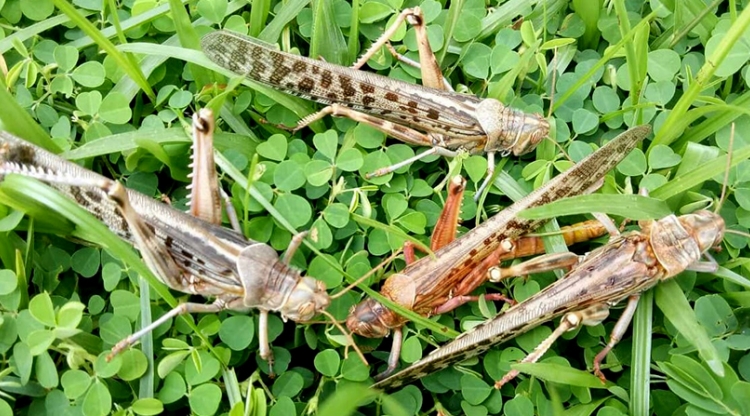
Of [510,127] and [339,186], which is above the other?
[510,127]

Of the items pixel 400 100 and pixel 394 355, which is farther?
pixel 400 100

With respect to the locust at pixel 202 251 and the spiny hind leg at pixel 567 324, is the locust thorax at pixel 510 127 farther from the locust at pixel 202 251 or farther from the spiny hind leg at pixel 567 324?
the locust at pixel 202 251

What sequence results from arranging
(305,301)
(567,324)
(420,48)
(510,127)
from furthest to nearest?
1. (420,48)
2. (510,127)
3. (567,324)
4. (305,301)

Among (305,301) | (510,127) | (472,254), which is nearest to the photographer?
(305,301)

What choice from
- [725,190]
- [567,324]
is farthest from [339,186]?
[725,190]

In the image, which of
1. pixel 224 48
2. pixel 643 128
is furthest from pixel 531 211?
pixel 224 48

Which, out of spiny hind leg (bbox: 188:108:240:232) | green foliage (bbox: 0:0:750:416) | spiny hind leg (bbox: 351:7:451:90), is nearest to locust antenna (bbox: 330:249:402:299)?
green foliage (bbox: 0:0:750:416)

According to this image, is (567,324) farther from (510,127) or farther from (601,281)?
(510,127)
